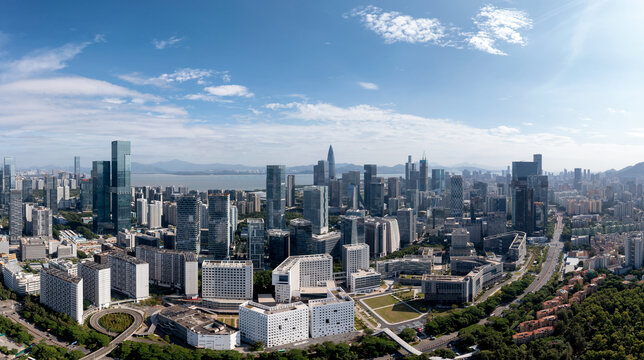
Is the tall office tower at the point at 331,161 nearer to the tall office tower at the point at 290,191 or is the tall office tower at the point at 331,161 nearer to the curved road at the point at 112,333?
the tall office tower at the point at 290,191

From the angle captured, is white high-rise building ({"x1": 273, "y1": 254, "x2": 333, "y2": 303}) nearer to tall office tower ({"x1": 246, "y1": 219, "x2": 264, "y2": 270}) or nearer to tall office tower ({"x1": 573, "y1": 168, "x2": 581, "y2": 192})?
tall office tower ({"x1": 246, "y1": 219, "x2": 264, "y2": 270})

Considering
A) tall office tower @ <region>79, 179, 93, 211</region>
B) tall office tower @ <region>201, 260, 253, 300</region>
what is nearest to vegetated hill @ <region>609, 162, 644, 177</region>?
tall office tower @ <region>201, 260, 253, 300</region>

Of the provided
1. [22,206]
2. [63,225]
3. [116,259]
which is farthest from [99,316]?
[63,225]

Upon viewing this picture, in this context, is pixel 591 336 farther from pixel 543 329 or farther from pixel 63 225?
pixel 63 225

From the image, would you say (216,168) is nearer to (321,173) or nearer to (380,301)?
(321,173)

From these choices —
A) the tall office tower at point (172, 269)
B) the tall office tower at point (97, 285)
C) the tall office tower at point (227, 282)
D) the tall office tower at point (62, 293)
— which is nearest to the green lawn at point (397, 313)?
the tall office tower at point (227, 282)

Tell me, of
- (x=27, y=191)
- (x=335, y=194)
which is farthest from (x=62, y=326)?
(x=335, y=194)
